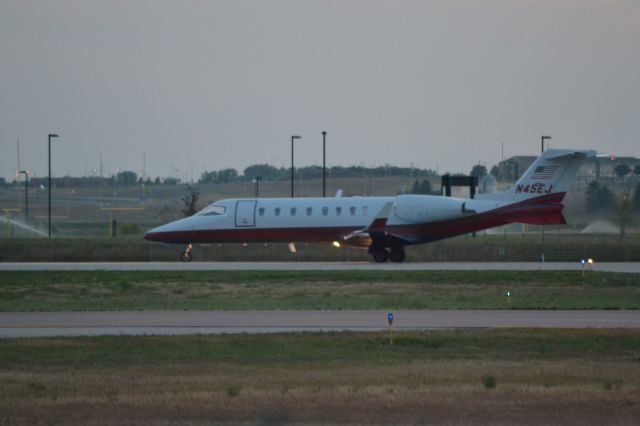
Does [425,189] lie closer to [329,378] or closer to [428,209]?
[428,209]

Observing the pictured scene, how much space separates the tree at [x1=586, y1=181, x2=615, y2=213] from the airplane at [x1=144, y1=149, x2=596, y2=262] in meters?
19.7

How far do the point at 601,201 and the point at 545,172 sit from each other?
2118cm

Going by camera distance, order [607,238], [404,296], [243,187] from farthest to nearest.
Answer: [243,187] → [607,238] → [404,296]

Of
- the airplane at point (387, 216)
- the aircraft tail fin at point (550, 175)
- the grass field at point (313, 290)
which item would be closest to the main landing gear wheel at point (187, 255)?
the airplane at point (387, 216)

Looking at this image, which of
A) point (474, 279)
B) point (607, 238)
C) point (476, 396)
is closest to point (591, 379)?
point (476, 396)

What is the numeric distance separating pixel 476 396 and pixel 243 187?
418 ft

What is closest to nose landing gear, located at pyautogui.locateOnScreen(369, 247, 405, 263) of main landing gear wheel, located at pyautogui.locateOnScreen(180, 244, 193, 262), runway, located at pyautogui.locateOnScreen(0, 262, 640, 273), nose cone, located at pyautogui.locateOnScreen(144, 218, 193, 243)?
runway, located at pyautogui.locateOnScreen(0, 262, 640, 273)

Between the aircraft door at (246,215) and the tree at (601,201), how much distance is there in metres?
24.1

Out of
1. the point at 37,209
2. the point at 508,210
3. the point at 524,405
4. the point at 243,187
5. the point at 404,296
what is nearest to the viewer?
the point at 524,405

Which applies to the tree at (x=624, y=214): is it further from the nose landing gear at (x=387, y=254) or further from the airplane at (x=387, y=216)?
the nose landing gear at (x=387, y=254)

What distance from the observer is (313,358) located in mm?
17609

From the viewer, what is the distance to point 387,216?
150ft

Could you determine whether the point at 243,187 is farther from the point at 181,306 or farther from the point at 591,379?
the point at 591,379

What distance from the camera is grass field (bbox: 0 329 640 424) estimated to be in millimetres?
13406
